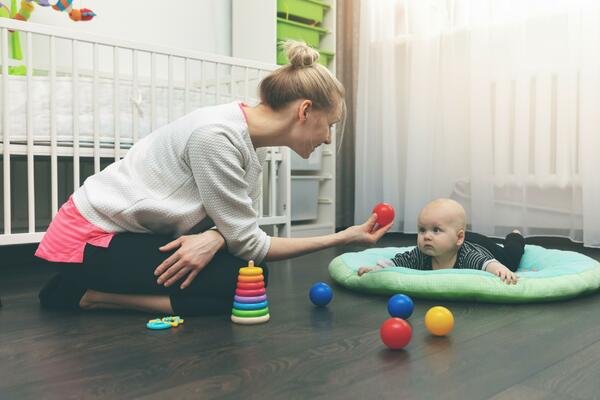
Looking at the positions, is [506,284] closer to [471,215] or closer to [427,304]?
[427,304]

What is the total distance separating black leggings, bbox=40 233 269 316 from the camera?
1353mm

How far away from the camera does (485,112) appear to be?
9.37 ft

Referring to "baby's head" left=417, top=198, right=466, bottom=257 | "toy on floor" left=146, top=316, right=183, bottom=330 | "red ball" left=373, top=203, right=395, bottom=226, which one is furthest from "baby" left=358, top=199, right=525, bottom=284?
"toy on floor" left=146, top=316, right=183, bottom=330

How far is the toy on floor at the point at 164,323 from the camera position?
1257 mm

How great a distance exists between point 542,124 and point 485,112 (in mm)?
286

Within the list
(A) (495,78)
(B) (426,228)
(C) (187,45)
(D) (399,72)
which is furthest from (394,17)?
(B) (426,228)

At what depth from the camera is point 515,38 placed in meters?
2.74

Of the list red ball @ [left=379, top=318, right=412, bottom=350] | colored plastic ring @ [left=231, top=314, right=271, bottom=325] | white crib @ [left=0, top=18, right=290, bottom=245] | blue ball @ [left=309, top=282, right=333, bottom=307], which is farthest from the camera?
white crib @ [left=0, top=18, right=290, bottom=245]

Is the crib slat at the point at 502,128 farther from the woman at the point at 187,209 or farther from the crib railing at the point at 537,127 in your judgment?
the woman at the point at 187,209

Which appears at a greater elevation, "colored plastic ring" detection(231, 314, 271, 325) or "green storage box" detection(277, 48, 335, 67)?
"green storage box" detection(277, 48, 335, 67)

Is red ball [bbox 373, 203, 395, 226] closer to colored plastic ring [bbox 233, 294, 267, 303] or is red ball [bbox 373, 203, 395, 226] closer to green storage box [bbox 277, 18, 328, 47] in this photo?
colored plastic ring [bbox 233, 294, 267, 303]

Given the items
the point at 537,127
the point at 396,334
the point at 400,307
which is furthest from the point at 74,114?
the point at 537,127

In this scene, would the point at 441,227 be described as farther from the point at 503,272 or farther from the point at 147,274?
the point at 147,274

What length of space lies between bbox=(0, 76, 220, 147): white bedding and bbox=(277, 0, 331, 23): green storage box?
0.97m
